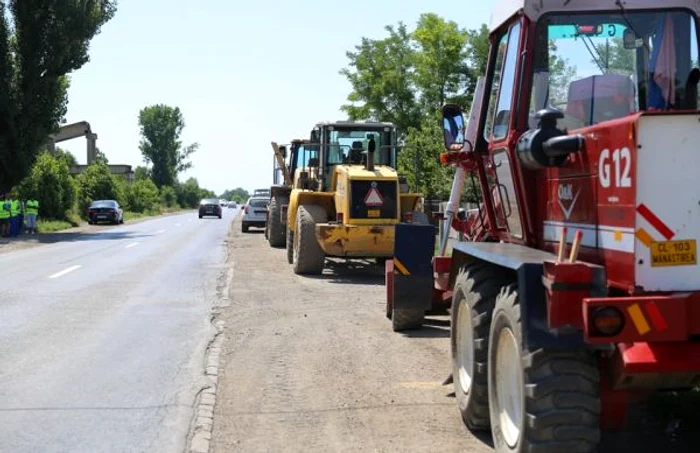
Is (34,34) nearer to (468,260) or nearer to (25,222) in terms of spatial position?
(25,222)

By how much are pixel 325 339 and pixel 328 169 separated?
366 inches

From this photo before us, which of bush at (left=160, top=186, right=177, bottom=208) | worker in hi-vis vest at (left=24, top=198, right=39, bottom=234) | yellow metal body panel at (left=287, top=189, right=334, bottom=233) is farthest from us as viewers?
bush at (left=160, top=186, right=177, bottom=208)

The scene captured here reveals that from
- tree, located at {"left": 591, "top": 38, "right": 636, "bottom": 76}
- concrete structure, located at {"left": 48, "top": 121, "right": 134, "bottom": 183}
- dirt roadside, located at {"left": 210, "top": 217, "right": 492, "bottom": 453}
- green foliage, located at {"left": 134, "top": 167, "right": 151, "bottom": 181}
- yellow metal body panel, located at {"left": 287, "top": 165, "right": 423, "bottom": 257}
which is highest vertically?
concrete structure, located at {"left": 48, "top": 121, "right": 134, "bottom": 183}

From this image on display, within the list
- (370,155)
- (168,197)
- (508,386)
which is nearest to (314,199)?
(370,155)

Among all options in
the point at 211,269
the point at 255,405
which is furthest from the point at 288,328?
the point at 211,269

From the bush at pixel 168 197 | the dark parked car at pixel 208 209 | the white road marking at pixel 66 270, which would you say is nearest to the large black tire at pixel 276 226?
the white road marking at pixel 66 270

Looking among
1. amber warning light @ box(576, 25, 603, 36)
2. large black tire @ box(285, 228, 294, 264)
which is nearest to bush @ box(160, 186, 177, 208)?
large black tire @ box(285, 228, 294, 264)

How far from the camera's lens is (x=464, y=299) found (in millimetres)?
5996

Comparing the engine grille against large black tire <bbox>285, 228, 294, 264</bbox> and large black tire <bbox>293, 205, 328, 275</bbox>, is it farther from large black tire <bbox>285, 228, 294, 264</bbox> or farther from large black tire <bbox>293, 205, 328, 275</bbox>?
large black tire <bbox>285, 228, 294, 264</bbox>

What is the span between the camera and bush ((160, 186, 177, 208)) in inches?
4446

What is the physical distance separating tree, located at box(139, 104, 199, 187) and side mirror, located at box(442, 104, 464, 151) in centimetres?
11888

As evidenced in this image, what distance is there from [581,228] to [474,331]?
1.17 meters

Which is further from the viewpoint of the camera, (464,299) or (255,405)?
(255,405)

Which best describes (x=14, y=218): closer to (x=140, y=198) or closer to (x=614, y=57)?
(x=614, y=57)
